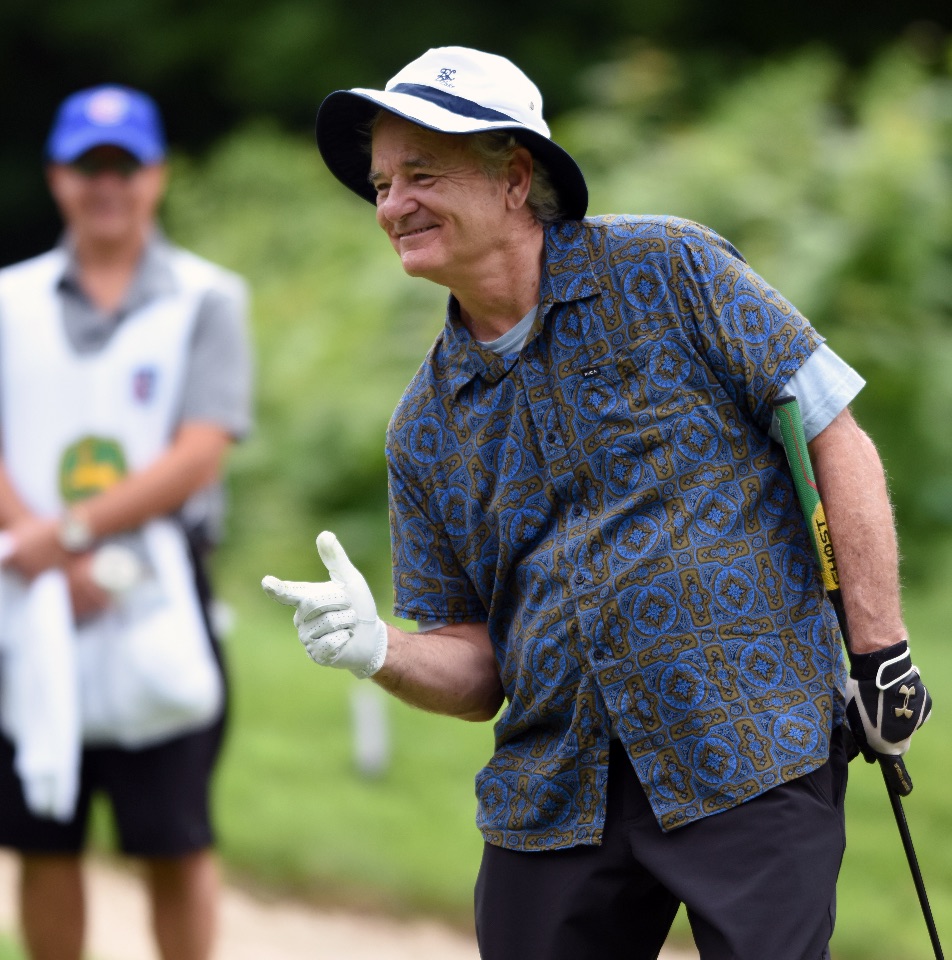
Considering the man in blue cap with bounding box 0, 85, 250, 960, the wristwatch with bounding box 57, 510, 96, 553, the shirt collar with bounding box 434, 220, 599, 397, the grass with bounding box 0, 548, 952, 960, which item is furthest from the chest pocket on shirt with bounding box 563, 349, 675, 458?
the grass with bounding box 0, 548, 952, 960

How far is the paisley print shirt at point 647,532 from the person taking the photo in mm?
2395

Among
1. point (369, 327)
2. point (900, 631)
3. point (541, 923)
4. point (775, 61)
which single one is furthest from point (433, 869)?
point (775, 61)

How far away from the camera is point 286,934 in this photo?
5.14 metres

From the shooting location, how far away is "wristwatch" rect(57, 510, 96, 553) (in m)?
4.06

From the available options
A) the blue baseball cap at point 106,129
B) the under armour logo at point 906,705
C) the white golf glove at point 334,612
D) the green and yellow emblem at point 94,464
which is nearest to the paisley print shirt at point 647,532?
the under armour logo at point 906,705

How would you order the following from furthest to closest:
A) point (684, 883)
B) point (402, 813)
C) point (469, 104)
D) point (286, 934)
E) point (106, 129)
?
point (402, 813) → point (286, 934) → point (106, 129) → point (469, 104) → point (684, 883)

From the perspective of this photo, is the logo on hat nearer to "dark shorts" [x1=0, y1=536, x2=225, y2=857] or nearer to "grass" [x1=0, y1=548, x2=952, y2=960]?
"dark shorts" [x1=0, y1=536, x2=225, y2=857]

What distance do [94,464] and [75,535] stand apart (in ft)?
0.66

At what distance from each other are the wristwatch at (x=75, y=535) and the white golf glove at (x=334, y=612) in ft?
5.75

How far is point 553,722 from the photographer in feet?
8.36

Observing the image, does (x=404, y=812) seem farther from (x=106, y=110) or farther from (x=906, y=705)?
(x=906, y=705)

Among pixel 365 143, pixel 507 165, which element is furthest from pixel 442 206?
pixel 365 143

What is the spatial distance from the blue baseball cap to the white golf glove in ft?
7.51

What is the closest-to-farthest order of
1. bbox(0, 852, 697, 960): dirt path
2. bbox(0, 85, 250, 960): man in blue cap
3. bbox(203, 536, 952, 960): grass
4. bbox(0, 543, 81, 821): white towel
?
1. bbox(0, 543, 81, 821): white towel
2. bbox(0, 85, 250, 960): man in blue cap
3. bbox(203, 536, 952, 960): grass
4. bbox(0, 852, 697, 960): dirt path
